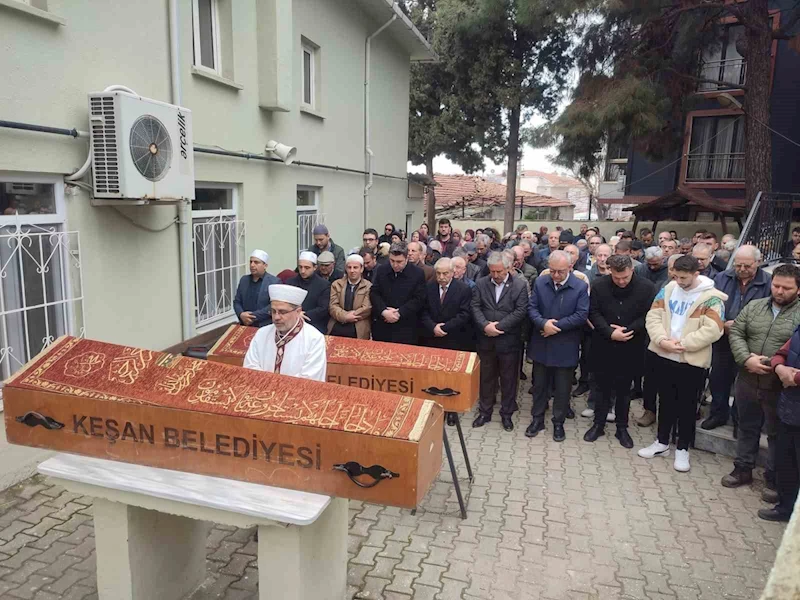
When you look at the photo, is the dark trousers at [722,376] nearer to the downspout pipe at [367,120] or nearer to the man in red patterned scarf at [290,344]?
the man in red patterned scarf at [290,344]

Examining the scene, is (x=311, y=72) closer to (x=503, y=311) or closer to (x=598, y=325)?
(x=503, y=311)

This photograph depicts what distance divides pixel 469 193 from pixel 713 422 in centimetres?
2564

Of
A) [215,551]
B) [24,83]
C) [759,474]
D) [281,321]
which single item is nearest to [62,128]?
[24,83]

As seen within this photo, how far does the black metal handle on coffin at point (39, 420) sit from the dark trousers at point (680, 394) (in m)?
4.71

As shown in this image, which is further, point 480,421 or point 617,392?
point 480,421

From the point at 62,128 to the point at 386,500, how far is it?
386cm

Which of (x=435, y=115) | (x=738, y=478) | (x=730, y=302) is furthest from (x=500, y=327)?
(x=435, y=115)

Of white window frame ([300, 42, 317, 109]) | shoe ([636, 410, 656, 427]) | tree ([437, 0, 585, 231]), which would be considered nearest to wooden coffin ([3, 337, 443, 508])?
shoe ([636, 410, 656, 427])

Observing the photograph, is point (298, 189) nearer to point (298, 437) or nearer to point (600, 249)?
point (600, 249)

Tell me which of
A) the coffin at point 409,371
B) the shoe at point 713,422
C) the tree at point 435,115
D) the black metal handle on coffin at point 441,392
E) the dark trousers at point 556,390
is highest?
the tree at point 435,115

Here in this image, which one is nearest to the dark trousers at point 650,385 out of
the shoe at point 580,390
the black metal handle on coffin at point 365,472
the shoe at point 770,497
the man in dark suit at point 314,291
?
the shoe at point 580,390

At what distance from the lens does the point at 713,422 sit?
5.70 meters

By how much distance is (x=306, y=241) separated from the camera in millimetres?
9586

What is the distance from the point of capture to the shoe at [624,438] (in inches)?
221
